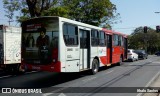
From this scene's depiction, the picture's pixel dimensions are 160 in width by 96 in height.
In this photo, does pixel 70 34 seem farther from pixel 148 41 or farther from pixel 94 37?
pixel 148 41

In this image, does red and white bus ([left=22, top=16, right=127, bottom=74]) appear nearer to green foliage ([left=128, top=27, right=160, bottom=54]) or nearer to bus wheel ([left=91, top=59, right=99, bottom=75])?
bus wheel ([left=91, top=59, right=99, bottom=75])

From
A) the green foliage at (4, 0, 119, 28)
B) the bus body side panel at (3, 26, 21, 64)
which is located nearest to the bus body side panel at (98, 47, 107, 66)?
the bus body side panel at (3, 26, 21, 64)

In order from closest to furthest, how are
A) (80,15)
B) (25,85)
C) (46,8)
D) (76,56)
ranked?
(25,85) < (76,56) < (46,8) < (80,15)

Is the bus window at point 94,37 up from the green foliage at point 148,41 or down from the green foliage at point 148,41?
down

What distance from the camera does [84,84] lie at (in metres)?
14.2

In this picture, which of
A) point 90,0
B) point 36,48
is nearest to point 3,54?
point 36,48

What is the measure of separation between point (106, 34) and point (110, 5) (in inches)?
1183

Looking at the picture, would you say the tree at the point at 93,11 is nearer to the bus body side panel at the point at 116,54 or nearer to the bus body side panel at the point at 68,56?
the bus body side panel at the point at 116,54

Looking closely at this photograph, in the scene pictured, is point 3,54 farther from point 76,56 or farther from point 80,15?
point 80,15

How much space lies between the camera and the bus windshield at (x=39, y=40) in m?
14.1

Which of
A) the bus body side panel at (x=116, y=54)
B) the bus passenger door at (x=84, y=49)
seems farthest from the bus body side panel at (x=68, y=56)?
the bus body side panel at (x=116, y=54)

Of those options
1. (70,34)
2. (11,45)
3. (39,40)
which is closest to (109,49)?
(11,45)

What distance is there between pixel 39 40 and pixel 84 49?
10.2 ft

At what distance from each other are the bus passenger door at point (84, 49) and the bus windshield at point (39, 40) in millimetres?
2471
